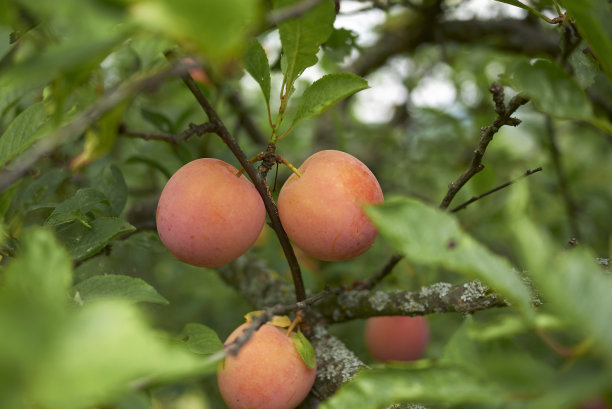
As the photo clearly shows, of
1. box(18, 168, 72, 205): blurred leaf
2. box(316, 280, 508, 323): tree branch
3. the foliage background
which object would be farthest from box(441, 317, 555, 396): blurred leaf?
box(18, 168, 72, 205): blurred leaf

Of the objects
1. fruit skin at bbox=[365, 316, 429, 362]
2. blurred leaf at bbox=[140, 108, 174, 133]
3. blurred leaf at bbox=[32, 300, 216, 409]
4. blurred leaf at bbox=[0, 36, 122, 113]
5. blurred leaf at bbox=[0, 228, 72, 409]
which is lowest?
fruit skin at bbox=[365, 316, 429, 362]

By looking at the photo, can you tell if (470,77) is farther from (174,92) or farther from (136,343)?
(136,343)

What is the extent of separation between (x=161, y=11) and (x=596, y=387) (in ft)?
1.31

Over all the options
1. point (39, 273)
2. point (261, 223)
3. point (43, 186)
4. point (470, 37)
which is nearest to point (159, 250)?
point (43, 186)

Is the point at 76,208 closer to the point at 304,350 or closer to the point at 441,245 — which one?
the point at 304,350

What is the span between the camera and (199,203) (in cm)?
75

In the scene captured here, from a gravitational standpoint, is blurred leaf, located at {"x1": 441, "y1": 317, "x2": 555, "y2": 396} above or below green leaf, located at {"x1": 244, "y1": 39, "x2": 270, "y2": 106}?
below

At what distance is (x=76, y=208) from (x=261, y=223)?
299 mm

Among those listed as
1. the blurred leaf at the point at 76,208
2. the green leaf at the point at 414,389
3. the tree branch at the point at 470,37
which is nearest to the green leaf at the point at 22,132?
the blurred leaf at the point at 76,208

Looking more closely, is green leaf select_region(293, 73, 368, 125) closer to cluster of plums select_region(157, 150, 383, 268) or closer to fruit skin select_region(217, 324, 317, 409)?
cluster of plums select_region(157, 150, 383, 268)

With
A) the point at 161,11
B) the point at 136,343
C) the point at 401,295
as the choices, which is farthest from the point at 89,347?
the point at 401,295

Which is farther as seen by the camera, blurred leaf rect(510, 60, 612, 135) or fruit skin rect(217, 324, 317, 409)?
fruit skin rect(217, 324, 317, 409)

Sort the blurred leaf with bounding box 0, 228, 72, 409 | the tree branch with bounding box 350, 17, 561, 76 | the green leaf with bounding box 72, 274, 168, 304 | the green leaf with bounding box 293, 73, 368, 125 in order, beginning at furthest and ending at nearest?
the tree branch with bounding box 350, 17, 561, 76 < the green leaf with bounding box 293, 73, 368, 125 < the green leaf with bounding box 72, 274, 168, 304 < the blurred leaf with bounding box 0, 228, 72, 409

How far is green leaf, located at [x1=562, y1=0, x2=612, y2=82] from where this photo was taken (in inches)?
19.0
